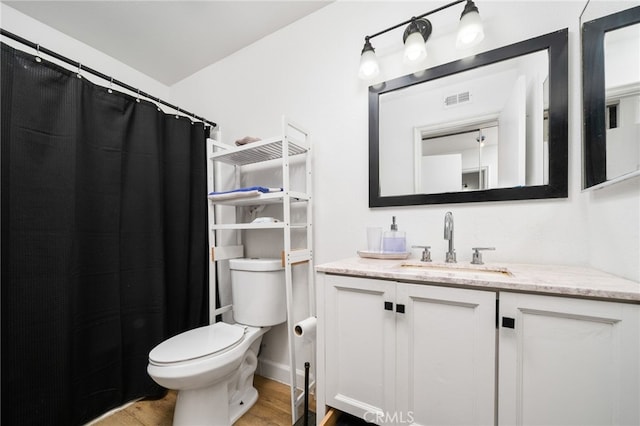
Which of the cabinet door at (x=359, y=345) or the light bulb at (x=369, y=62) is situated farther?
the light bulb at (x=369, y=62)

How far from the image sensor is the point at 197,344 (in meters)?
1.18

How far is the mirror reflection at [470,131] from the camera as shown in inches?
40.2

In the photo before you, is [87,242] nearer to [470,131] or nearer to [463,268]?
[463,268]

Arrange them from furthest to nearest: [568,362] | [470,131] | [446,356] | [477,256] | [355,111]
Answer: [355,111]
[470,131]
[477,256]
[446,356]
[568,362]

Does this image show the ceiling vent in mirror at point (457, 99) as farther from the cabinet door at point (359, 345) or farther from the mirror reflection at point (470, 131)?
the cabinet door at point (359, 345)

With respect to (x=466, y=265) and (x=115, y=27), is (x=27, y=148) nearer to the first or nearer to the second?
(x=115, y=27)

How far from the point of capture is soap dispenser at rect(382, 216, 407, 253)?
1.20 metres

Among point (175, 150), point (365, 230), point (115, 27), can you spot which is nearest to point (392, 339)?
point (365, 230)

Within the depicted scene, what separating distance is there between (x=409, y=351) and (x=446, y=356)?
11cm

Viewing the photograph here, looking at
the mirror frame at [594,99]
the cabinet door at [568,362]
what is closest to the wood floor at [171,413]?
the cabinet door at [568,362]

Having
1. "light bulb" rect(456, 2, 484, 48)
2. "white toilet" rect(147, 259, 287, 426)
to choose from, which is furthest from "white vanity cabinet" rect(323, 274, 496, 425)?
"light bulb" rect(456, 2, 484, 48)

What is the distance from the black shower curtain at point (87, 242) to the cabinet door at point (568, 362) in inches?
67.4

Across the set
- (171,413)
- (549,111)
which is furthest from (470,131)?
(171,413)

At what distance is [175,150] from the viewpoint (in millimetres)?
1646
